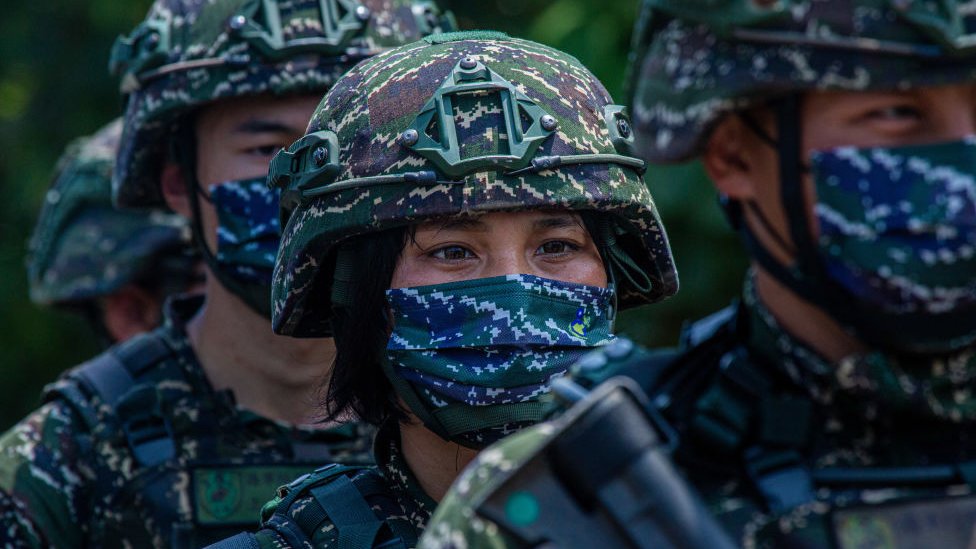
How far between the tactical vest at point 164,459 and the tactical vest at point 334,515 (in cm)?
104

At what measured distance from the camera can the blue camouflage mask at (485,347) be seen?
11.6 ft

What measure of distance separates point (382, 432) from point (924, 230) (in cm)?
152

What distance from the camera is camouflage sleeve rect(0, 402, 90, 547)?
469cm

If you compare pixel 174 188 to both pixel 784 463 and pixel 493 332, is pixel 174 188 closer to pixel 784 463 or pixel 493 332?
pixel 493 332

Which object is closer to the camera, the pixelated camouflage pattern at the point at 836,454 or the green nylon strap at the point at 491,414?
the pixelated camouflage pattern at the point at 836,454

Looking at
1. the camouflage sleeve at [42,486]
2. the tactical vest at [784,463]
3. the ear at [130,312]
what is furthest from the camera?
the ear at [130,312]

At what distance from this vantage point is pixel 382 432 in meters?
3.88

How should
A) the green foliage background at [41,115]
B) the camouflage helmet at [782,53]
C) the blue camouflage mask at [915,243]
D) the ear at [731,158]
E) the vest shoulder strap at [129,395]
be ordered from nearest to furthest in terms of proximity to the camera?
the blue camouflage mask at [915,243], the camouflage helmet at [782,53], the ear at [731,158], the vest shoulder strap at [129,395], the green foliage background at [41,115]

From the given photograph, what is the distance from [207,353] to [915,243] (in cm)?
290

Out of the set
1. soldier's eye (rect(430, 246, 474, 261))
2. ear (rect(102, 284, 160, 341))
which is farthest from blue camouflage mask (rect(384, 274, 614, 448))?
ear (rect(102, 284, 160, 341))

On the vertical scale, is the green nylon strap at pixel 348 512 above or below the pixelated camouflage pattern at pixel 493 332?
below

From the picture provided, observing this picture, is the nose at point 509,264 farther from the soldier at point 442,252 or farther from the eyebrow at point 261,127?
the eyebrow at point 261,127

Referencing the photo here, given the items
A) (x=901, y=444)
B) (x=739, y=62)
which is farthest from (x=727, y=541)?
(x=739, y=62)

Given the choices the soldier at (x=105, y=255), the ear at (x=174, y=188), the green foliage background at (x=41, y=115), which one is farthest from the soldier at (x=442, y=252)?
the green foliage background at (x=41, y=115)
